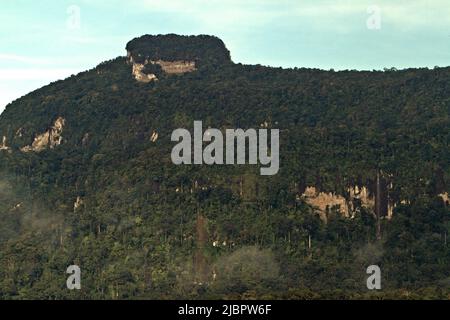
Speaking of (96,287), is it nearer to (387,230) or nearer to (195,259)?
(195,259)

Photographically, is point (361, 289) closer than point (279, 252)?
Yes

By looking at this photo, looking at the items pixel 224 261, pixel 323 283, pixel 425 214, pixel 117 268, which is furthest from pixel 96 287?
pixel 425 214
